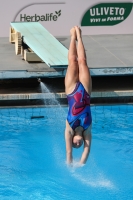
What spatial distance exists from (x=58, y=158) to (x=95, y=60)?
2910 millimetres

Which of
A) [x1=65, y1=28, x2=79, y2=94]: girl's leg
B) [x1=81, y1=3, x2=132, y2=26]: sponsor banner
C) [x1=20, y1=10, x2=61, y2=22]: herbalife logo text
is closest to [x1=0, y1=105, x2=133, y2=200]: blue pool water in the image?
[x1=65, y1=28, x2=79, y2=94]: girl's leg

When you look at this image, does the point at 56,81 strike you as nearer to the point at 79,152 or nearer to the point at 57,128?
the point at 57,128

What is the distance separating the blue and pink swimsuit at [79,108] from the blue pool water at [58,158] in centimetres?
84

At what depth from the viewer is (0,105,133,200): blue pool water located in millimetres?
7164

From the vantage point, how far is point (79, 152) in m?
8.35

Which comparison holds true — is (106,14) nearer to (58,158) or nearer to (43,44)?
(43,44)

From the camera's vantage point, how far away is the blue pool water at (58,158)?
7.16m

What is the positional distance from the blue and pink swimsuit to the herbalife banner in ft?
19.6

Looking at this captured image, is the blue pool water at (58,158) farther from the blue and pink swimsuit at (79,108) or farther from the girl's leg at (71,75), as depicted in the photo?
the girl's leg at (71,75)

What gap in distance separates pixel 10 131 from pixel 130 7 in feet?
18.7

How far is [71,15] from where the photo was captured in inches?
490

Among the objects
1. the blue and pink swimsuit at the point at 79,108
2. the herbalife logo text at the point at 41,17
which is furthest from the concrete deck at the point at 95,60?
the blue and pink swimsuit at the point at 79,108

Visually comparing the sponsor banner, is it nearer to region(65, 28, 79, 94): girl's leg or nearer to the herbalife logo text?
the herbalife logo text

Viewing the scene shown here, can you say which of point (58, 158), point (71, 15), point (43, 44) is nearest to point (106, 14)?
point (71, 15)
